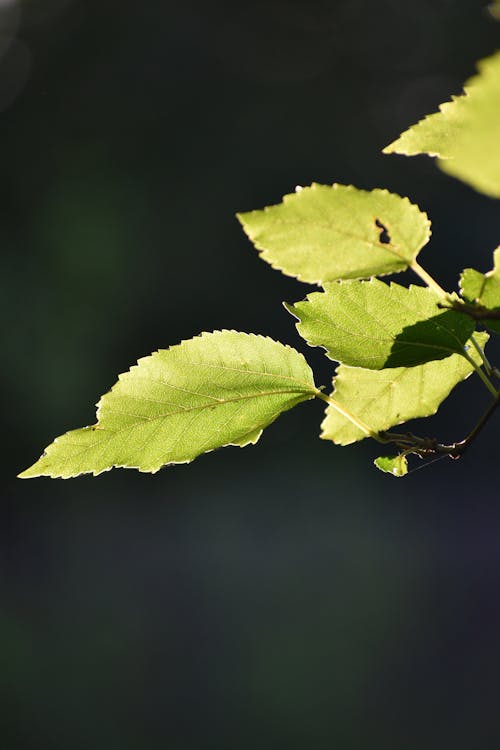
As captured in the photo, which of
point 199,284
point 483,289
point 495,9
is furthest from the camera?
point 199,284

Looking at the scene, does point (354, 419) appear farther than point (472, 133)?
Yes

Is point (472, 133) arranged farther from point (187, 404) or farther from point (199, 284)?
point (199, 284)

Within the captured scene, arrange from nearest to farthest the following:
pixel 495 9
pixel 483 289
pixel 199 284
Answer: pixel 495 9 → pixel 483 289 → pixel 199 284

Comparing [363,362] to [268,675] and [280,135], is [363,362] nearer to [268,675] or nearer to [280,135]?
[268,675]

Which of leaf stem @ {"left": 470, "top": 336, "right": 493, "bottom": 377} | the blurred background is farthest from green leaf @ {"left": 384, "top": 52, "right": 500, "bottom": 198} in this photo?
the blurred background

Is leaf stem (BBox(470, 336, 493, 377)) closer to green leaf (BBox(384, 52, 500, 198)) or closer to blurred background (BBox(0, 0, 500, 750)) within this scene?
green leaf (BBox(384, 52, 500, 198))

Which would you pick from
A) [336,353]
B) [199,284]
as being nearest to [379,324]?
[336,353]
